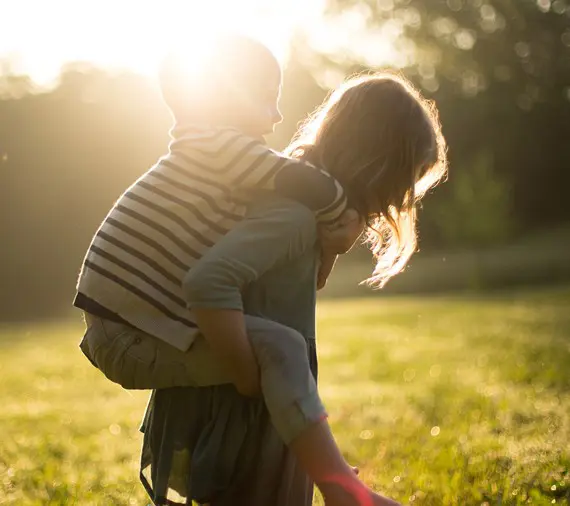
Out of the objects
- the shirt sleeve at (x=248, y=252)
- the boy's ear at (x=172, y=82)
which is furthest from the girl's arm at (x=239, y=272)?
the boy's ear at (x=172, y=82)

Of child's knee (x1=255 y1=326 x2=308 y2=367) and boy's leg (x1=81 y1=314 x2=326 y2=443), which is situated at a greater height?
child's knee (x1=255 y1=326 x2=308 y2=367)

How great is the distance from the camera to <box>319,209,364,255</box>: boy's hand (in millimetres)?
2529

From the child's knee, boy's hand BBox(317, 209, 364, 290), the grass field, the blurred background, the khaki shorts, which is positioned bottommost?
the blurred background

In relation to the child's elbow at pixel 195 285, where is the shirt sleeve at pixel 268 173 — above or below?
above

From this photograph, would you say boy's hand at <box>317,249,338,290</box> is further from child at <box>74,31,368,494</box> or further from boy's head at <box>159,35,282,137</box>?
boy's head at <box>159,35,282,137</box>

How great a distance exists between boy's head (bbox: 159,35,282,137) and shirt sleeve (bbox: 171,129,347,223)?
0.13 meters

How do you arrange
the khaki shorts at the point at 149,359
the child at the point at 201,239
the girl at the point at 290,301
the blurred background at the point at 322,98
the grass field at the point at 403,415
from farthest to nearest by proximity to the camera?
the blurred background at the point at 322,98 → the grass field at the point at 403,415 → the girl at the point at 290,301 → the khaki shorts at the point at 149,359 → the child at the point at 201,239

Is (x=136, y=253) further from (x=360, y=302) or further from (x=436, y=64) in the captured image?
(x=436, y=64)

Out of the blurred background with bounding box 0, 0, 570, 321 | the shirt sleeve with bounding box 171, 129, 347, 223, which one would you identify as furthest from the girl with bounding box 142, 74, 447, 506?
the blurred background with bounding box 0, 0, 570, 321

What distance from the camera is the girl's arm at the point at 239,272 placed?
7.34 feet

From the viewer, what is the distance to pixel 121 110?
2689 cm

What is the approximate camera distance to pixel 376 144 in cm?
260

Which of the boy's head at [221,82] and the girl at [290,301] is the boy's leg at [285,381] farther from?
the boy's head at [221,82]

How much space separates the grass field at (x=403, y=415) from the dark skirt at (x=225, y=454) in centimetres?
117
